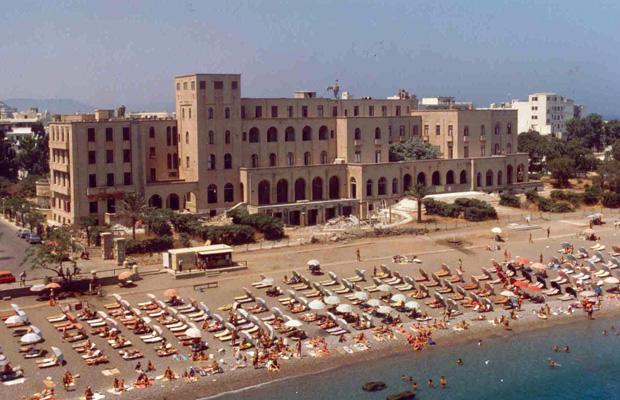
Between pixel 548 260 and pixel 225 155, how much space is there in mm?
35800

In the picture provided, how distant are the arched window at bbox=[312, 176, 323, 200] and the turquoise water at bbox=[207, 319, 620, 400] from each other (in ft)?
137

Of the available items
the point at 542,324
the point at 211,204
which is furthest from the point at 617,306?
the point at 211,204

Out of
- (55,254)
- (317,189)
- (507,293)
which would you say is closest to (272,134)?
(317,189)

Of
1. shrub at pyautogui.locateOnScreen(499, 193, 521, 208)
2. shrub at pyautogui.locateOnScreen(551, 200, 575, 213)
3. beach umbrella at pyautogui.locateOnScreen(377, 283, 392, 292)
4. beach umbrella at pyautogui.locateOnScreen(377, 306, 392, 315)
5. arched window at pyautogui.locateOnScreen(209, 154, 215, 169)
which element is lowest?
beach umbrella at pyautogui.locateOnScreen(377, 306, 392, 315)

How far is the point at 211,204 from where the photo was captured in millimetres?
86250

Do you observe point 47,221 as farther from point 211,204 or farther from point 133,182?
point 211,204

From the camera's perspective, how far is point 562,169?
109 metres

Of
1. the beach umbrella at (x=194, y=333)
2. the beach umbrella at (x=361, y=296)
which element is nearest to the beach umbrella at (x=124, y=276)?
the beach umbrella at (x=194, y=333)

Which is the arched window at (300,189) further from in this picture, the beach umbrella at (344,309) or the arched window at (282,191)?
the beach umbrella at (344,309)

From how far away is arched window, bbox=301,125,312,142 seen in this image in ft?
307

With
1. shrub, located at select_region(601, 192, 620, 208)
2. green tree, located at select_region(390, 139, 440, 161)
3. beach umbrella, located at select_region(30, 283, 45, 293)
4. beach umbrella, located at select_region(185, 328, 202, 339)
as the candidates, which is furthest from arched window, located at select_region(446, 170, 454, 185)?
beach umbrella, located at select_region(185, 328, 202, 339)

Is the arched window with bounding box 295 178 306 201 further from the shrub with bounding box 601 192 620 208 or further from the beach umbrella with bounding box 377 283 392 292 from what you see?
the shrub with bounding box 601 192 620 208

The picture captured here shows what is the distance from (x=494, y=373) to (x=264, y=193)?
45.8 meters

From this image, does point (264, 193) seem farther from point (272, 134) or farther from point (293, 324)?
point (293, 324)
